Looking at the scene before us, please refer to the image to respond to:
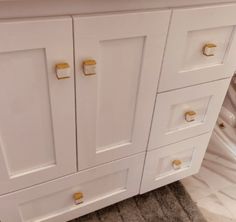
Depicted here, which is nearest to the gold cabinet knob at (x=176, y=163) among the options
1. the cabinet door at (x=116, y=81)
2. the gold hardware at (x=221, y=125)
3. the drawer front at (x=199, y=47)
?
the cabinet door at (x=116, y=81)

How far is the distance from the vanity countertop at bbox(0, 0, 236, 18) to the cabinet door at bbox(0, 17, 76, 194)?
0.02m

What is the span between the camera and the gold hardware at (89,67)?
627mm

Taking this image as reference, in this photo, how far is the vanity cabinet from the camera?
23.3 inches

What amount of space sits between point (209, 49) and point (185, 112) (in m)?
0.24

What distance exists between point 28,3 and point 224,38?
0.56m

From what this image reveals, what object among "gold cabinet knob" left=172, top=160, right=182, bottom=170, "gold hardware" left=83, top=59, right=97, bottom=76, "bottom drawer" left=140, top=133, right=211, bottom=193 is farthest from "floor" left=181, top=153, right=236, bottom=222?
"gold hardware" left=83, top=59, right=97, bottom=76

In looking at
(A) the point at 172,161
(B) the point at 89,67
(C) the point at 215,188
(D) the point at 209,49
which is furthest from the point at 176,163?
(B) the point at 89,67

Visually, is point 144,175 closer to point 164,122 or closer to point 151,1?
point 164,122

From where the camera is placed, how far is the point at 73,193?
2.96 feet

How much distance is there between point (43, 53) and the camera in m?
0.58

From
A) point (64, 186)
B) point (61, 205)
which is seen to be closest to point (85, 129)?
point (64, 186)

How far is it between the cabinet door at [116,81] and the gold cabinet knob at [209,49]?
0.50 ft

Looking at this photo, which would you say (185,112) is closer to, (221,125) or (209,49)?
(209,49)

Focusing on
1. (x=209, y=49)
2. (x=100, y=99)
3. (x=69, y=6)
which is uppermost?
(x=69, y=6)
